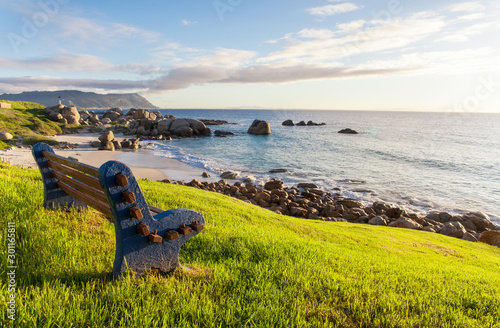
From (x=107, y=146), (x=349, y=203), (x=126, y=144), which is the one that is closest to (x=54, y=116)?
(x=126, y=144)

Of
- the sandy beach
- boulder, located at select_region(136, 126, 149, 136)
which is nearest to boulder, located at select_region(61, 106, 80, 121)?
boulder, located at select_region(136, 126, 149, 136)

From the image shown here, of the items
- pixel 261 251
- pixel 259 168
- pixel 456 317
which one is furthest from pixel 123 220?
pixel 259 168

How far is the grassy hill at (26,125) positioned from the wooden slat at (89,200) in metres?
25.4

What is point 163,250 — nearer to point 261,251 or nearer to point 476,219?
point 261,251

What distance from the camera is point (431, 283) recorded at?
14.8 feet

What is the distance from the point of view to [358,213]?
1616 centimetres

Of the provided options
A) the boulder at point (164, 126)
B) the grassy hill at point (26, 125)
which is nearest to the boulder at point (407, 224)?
the grassy hill at point (26, 125)

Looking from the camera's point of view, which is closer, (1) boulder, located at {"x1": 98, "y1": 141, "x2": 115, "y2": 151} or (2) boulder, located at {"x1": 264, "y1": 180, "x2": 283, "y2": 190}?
(2) boulder, located at {"x1": 264, "y1": 180, "x2": 283, "y2": 190}

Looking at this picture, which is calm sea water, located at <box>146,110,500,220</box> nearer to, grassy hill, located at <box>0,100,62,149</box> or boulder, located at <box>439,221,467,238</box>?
boulder, located at <box>439,221,467,238</box>

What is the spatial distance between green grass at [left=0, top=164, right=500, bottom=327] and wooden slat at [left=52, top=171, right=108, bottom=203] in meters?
0.59

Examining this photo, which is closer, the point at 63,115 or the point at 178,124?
the point at 63,115

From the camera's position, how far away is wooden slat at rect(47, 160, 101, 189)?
10.4 feet

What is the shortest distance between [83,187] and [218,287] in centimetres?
220

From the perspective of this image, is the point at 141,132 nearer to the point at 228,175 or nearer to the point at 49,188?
the point at 228,175
